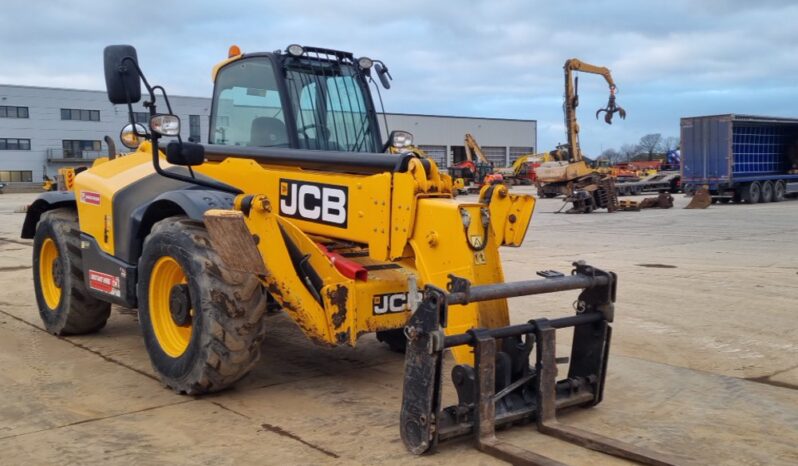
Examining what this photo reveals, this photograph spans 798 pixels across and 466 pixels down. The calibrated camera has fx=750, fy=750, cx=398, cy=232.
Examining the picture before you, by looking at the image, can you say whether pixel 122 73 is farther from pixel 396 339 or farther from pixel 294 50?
pixel 396 339

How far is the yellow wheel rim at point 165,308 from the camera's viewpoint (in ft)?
17.0

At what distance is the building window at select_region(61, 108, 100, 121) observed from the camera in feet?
213

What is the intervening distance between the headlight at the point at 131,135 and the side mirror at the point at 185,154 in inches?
25.9

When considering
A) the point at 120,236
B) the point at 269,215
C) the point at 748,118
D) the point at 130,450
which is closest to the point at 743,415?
the point at 269,215

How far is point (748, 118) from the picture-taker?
2848 centimetres

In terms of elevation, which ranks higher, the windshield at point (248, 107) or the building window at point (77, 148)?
the building window at point (77, 148)

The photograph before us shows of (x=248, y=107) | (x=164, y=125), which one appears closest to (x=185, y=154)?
(x=164, y=125)

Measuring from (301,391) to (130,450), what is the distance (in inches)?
53.4

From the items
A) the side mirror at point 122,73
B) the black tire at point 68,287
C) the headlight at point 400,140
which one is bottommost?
the black tire at point 68,287

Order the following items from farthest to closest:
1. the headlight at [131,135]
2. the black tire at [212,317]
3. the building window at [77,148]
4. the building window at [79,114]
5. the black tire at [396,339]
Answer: the building window at [77,148] < the building window at [79,114] < the black tire at [396,339] < the headlight at [131,135] < the black tire at [212,317]

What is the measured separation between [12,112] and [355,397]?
67149 millimetres

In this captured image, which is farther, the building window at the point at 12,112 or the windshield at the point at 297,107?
the building window at the point at 12,112

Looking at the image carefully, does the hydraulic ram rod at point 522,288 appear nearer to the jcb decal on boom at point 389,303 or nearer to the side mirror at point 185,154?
the jcb decal on boom at point 389,303

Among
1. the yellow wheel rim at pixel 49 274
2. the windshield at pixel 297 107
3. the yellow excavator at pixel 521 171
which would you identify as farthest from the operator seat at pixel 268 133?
the yellow excavator at pixel 521 171
